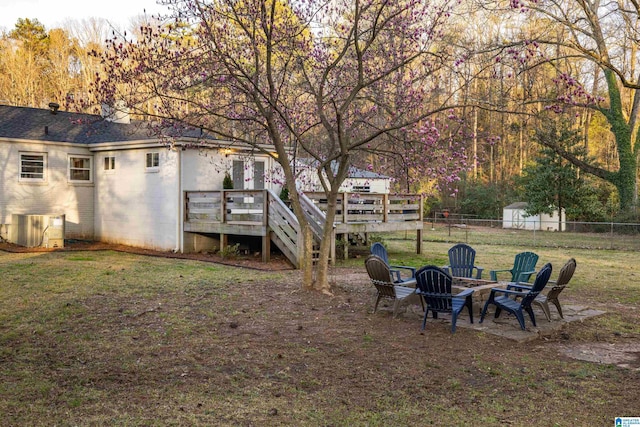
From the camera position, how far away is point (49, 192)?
18.0 meters

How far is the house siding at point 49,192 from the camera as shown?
1714 centimetres

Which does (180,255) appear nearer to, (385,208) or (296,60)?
(385,208)

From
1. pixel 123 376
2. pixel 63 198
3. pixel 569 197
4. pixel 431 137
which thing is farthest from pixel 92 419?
pixel 569 197

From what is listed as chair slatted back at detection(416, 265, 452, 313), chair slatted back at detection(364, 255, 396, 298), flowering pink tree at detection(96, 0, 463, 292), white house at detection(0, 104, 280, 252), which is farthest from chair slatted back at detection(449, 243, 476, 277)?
white house at detection(0, 104, 280, 252)

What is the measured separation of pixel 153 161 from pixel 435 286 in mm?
11900

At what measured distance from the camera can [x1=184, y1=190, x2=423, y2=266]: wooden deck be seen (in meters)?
13.8

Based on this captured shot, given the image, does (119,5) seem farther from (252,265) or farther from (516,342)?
(516,342)

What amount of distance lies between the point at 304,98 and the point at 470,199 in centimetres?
2677

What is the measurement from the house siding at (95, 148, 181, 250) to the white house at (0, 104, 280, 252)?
0.09ft

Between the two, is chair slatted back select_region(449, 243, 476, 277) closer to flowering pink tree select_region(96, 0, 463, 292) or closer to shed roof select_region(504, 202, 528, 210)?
flowering pink tree select_region(96, 0, 463, 292)

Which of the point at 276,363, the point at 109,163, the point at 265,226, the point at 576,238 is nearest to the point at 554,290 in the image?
the point at 276,363

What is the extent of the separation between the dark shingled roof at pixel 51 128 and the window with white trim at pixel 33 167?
58 cm

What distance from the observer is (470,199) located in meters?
37.6

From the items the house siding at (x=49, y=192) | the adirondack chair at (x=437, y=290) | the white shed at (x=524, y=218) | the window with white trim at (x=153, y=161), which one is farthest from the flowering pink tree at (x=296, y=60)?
the white shed at (x=524, y=218)
